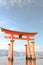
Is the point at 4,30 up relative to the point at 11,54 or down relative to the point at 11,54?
up

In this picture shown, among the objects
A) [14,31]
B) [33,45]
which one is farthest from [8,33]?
[33,45]

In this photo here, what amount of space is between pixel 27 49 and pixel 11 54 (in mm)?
1556

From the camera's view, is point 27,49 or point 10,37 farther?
point 27,49

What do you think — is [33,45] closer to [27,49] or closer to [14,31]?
[27,49]

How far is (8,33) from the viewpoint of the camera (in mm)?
9562

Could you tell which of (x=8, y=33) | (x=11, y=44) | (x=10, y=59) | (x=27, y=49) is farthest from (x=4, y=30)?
(x=27, y=49)

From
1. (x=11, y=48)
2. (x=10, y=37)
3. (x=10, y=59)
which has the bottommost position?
(x=10, y=59)

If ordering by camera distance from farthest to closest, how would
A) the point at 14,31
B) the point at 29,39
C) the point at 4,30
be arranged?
1. the point at 29,39
2. the point at 14,31
3. the point at 4,30

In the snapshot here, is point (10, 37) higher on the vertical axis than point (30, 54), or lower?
higher

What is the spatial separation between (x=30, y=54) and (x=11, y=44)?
1.67m

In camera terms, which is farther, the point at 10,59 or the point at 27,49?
the point at 27,49

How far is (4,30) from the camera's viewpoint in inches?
358

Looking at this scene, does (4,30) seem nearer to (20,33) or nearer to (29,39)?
(20,33)

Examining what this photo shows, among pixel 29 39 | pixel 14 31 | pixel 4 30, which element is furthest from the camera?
pixel 29 39
